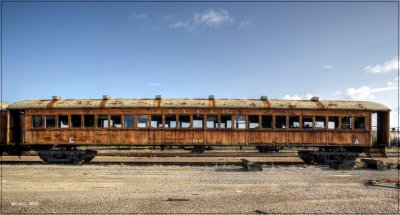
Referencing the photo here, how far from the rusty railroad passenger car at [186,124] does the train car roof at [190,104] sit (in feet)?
0.17

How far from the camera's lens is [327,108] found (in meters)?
20.3

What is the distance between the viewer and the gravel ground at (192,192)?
348 inches

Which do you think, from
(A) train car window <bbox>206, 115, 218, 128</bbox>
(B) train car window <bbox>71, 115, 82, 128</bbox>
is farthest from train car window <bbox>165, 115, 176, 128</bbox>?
(B) train car window <bbox>71, 115, 82, 128</bbox>

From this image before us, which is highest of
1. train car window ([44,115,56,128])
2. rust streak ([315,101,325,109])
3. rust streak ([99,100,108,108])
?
rust streak ([99,100,108,108])

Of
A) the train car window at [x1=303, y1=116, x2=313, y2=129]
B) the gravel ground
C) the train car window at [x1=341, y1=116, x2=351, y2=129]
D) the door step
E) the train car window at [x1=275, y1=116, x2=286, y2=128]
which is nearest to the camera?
the gravel ground

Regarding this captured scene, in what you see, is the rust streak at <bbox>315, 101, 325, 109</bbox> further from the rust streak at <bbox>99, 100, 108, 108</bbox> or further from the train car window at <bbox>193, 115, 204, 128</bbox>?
the rust streak at <bbox>99, 100, 108, 108</bbox>

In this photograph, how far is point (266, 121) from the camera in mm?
20250

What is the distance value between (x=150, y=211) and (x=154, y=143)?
11.4 metres

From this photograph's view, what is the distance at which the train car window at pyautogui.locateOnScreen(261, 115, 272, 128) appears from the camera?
2019 centimetres

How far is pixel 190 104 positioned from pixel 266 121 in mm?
4286

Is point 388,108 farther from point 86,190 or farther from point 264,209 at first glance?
point 86,190

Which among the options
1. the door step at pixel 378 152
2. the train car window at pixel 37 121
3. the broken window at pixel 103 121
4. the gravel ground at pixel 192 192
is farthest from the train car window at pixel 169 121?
the door step at pixel 378 152

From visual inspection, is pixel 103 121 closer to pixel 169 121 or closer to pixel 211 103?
pixel 169 121

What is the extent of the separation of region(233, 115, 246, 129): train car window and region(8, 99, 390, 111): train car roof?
0.60 meters
